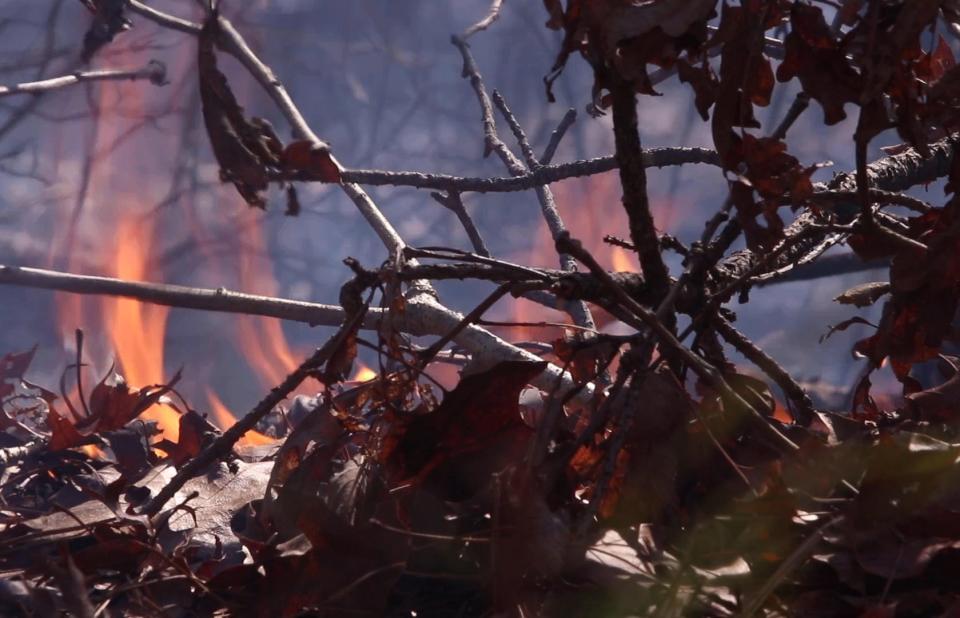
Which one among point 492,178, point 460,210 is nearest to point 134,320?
point 460,210

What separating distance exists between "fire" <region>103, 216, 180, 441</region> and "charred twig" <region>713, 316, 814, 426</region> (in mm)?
2290

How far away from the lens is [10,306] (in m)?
2.84

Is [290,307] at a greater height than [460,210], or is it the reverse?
[460,210]

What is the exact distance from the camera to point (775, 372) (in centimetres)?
65

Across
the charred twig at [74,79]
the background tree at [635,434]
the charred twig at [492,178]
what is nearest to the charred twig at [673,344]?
the background tree at [635,434]

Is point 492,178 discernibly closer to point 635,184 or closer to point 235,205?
point 635,184

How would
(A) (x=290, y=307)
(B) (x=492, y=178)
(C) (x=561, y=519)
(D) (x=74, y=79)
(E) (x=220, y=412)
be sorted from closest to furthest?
(C) (x=561, y=519) < (B) (x=492, y=178) < (A) (x=290, y=307) < (D) (x=74, y=79) < (E) (x=220, y=412)

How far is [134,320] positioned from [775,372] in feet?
8.53

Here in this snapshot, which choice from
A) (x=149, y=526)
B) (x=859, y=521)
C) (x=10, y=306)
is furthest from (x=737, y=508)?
(x=10, y=306)

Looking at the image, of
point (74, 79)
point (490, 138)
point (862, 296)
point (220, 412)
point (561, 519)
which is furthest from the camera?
point (220, 412)

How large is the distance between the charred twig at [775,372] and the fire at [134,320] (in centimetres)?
229

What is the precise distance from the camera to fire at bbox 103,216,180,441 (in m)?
2.72

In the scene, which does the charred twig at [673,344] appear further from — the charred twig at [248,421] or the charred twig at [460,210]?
the charred twig at [460,210]

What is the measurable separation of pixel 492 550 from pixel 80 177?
3074 millimetres
